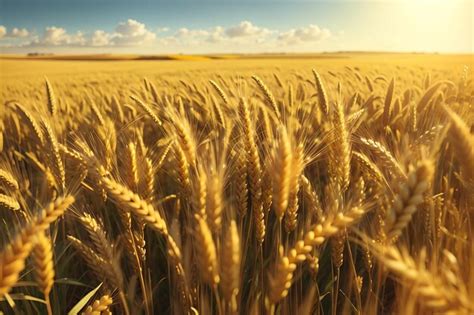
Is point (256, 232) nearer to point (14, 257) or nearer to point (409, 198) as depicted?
point (409, 198)

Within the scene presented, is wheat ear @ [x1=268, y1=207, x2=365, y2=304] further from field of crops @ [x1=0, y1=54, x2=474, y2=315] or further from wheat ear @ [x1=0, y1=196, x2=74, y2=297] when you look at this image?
wheat ear @ [x1=0, y1=196, x2=74, y2=297]

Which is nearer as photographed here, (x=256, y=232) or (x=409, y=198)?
(x=409, y=198)

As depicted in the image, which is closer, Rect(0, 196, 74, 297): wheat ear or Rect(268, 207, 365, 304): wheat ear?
Rect(0, 196, 74, 297): wheat ear

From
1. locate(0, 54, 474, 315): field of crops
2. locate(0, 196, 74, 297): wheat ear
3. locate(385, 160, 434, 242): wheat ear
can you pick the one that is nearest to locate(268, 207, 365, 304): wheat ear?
locate(0, 54, 474, 315): field of crops

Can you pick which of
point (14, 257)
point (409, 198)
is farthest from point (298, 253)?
point (14, 257)

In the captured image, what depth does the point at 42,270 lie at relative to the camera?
33.2 inches

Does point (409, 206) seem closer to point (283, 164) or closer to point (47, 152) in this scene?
point (283, 164)

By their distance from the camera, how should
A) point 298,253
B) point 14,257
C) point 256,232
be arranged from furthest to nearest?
point 256,232 → point 298,253 → point 14,257

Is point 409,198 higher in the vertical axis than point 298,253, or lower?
higher

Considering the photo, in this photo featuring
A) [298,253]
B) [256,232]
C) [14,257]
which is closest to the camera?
[14,257]

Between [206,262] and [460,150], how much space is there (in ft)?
2.06

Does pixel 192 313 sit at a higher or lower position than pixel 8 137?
lower

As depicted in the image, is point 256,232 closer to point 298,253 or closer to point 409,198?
point 298,253

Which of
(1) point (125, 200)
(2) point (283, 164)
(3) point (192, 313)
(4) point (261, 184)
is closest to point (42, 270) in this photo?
(1) point (125, 200)
